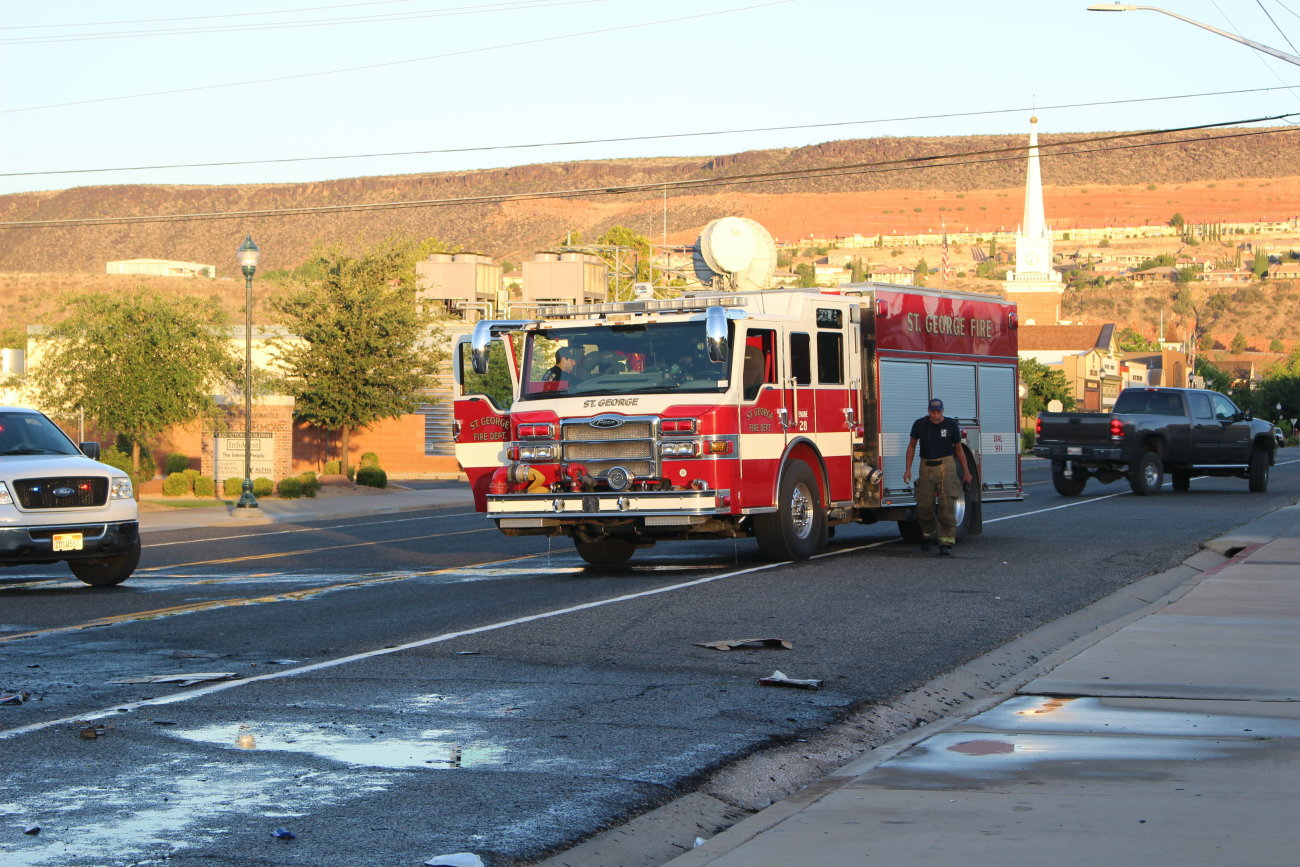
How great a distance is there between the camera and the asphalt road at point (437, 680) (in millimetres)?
6848

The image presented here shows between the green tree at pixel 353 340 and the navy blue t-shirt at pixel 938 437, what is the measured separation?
2804cm

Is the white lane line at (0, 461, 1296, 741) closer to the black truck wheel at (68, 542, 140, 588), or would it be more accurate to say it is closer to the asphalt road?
the asphalt road

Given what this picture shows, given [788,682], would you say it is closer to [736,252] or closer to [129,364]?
[129,364]

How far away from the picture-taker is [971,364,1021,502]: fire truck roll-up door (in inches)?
878

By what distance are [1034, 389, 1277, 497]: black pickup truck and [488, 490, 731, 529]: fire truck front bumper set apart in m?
18.0

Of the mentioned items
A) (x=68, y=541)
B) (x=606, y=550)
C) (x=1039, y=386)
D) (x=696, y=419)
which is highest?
(x=1039, y=386)

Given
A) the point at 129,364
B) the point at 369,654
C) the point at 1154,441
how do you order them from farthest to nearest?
the point at 129,364 → the point at 1154,441 → the point at 369,654

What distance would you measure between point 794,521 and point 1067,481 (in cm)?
1716

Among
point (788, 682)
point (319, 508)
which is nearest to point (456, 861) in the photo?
point (788, 682)

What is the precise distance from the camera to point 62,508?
53.6 feet

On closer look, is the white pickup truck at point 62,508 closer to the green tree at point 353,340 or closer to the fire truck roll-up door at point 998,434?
the fire truck roll-up door at point 998,434

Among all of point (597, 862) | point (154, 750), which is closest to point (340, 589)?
point (154, 750)

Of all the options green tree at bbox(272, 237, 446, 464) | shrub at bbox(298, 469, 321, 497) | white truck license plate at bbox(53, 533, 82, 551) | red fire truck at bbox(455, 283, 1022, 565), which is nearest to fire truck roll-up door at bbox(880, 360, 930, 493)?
red fire truck at bbox(455, 283, 1022, 565)

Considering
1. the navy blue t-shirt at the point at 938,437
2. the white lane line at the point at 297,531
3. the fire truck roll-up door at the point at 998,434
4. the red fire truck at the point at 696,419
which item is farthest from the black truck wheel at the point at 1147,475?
the navy blue t-shirt at the point at 938,437
